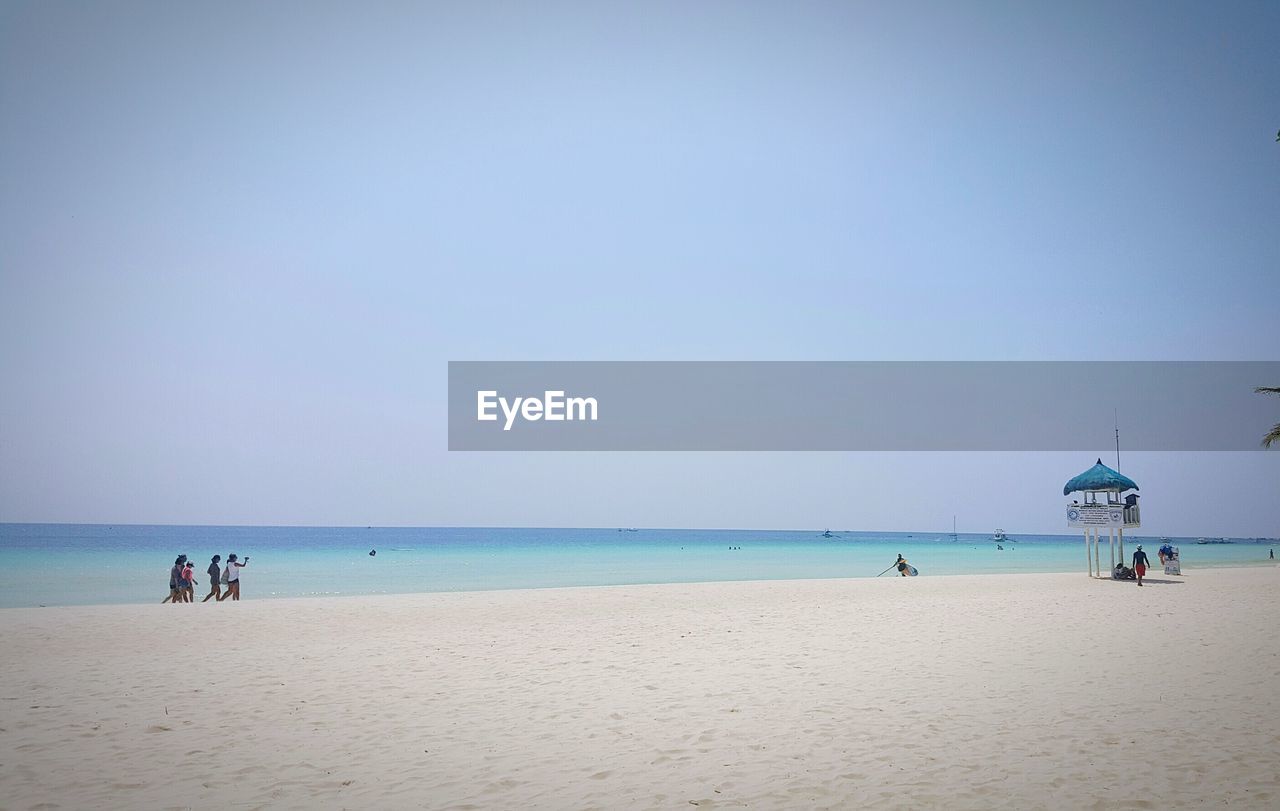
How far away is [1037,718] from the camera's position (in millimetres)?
8242

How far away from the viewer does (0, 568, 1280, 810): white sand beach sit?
6301mm

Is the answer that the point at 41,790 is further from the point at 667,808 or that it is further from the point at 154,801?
the point at 667,808

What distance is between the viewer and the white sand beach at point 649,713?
6.30 meters

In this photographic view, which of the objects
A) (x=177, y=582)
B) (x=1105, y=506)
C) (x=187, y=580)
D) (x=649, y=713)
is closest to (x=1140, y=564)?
(x=1105, y=506)

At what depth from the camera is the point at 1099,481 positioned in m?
27.6

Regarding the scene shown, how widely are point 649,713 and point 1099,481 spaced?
2568cm

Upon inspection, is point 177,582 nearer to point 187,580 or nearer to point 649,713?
point 187,580

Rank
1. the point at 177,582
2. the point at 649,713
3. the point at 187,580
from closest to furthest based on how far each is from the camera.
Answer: the point at 649,713 → the point at 177,582 → the point at 187,580

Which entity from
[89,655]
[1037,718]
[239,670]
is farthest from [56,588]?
[1037,718]

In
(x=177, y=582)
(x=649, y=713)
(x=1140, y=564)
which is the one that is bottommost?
(x=1140, y=564)

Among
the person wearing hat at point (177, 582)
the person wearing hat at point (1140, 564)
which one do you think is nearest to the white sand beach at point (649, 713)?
the person wearing hat at point (177, 582)

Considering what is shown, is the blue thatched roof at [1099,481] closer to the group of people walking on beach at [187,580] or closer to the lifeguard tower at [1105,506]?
the lifeguard tower at [1105,506]

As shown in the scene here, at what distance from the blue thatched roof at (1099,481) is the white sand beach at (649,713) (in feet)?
35.8

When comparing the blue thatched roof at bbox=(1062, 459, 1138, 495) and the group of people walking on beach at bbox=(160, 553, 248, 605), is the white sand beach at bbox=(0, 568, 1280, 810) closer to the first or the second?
the group of people walking on beach at bbox=(160, 553, 248, 605)
